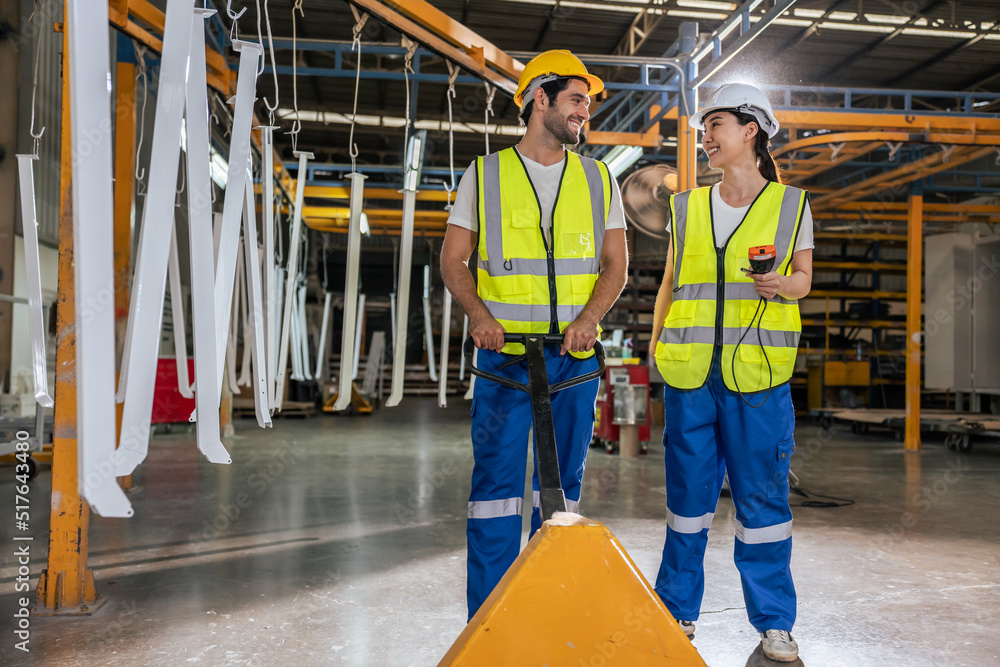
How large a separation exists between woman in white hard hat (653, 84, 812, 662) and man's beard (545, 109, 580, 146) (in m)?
0.61

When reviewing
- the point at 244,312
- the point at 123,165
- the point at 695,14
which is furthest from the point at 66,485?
the point at 695,14

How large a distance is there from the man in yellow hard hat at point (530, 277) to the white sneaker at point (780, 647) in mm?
905

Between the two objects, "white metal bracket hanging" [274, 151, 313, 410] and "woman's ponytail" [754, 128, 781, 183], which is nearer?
"white metal bracket hanging" [274, 151, 313, 410]

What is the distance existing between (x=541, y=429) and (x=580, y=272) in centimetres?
68

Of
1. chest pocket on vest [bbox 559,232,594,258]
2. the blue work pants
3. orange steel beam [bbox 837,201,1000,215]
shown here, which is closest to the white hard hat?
chest pocket on vest [bbox 559,232,594,258]

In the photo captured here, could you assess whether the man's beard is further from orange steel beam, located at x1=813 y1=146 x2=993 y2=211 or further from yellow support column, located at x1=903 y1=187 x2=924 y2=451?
yellow support column, located at x1=903 y1=187 x2=924 y2=451

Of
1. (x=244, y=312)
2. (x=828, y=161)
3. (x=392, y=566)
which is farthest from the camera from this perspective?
(x=828, y=161)

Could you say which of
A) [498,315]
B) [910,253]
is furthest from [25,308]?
[910,253]

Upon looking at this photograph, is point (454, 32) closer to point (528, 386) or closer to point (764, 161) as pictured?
point (764, 161)

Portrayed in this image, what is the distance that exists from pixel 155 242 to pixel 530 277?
1189 millimetres

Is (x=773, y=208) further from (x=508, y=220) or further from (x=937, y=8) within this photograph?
(x=937, y=8)

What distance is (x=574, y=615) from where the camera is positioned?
1.50 metres

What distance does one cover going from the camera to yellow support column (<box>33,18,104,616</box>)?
287cm

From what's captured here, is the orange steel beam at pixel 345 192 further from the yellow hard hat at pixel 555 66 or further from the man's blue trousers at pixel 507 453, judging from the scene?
the man's blue trousers at pixel 507 453
